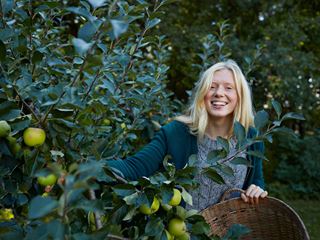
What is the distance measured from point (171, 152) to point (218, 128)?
0.87 ft

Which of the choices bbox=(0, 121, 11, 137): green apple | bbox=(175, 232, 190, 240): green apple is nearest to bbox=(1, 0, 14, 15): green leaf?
bbox=(0, 121, 11, 137): green apple

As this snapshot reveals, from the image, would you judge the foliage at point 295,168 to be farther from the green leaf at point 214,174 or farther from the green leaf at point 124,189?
the green leaf at point 124,189

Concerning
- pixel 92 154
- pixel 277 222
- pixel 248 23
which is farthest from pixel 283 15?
pixel 92 154

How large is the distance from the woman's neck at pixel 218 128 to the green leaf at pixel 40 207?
4.84ft

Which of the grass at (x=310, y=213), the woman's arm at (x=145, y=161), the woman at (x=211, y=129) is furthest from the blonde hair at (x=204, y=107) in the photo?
the grass at (x=310, y=213)

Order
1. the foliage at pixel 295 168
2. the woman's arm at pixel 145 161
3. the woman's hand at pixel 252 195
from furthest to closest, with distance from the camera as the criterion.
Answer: the foliage at pixel 295 168
the woman's hand at pixel 252 195
the woman's arm at pixel 145 161

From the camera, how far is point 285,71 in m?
5.41

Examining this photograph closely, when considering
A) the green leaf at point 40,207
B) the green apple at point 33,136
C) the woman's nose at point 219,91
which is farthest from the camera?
the woman's nose at point 219,91

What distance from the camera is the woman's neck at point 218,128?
6.81ft

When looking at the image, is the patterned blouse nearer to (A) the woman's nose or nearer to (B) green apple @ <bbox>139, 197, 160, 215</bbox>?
(A) the woman's nose

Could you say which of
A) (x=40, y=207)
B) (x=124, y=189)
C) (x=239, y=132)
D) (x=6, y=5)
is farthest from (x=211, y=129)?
(x=40, y=207)

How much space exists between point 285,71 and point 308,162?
1281mm

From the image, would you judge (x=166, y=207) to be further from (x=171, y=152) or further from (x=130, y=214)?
(x=171, y=152)

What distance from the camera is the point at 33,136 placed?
923 mm
